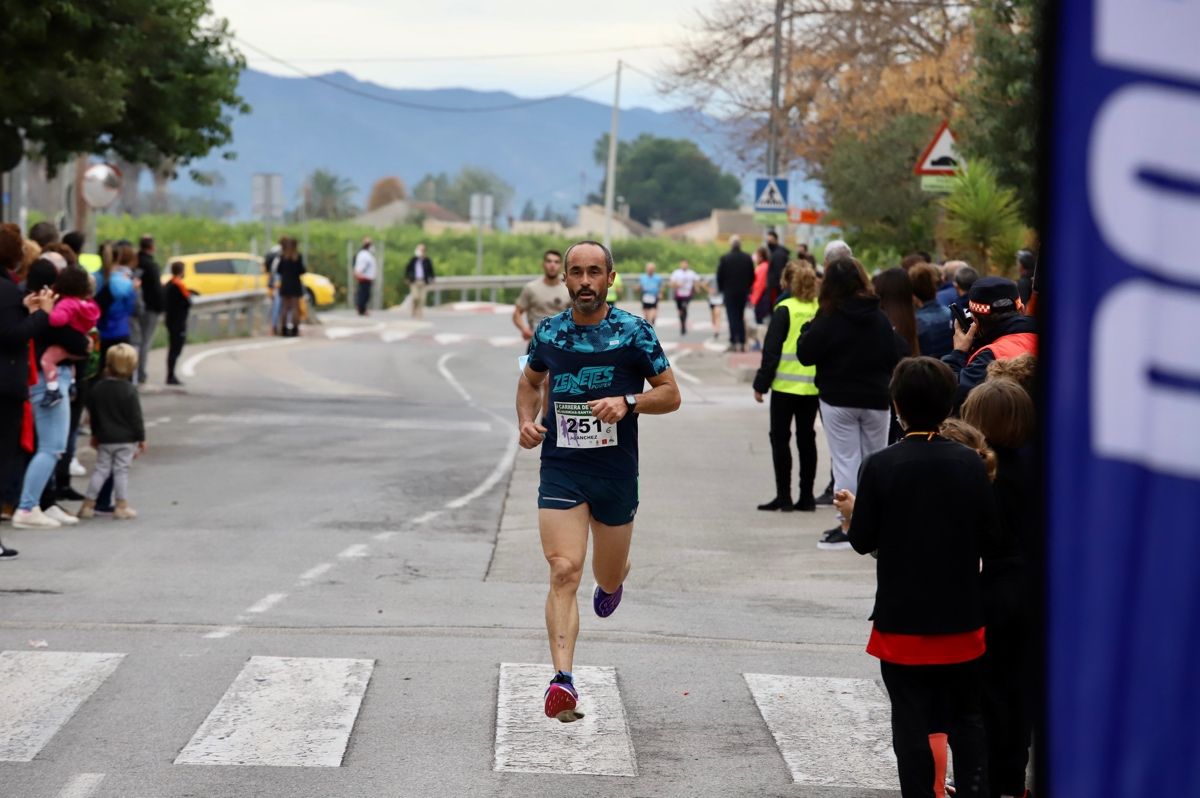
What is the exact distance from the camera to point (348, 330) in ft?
129

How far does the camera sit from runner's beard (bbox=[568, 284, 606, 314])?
7562mm

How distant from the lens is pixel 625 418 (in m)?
7.75

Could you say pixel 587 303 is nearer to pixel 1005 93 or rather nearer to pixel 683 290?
pixel 1005 93

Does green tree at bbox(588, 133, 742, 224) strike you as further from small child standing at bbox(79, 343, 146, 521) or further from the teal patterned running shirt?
the teal patterned running shirt

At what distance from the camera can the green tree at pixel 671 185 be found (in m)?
194

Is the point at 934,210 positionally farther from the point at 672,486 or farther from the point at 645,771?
the point at 645,771

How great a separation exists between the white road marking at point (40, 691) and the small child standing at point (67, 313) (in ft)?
14.2

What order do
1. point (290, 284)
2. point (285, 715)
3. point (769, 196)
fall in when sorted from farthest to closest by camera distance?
point (290, 284), point (769, 196), point (285, 715)

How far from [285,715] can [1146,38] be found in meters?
5.71

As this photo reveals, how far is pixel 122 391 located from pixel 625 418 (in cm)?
653

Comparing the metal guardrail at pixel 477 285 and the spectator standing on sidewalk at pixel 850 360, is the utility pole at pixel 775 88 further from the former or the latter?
the spectator standing on sidewalk at pixel 850 360

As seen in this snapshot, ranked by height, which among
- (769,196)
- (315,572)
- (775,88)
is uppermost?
(775,88)

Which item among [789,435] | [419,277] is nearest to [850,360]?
[789,435]

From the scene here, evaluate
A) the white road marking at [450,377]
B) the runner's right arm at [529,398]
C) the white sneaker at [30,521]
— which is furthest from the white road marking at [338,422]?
the runner's right arm at [529,398]
